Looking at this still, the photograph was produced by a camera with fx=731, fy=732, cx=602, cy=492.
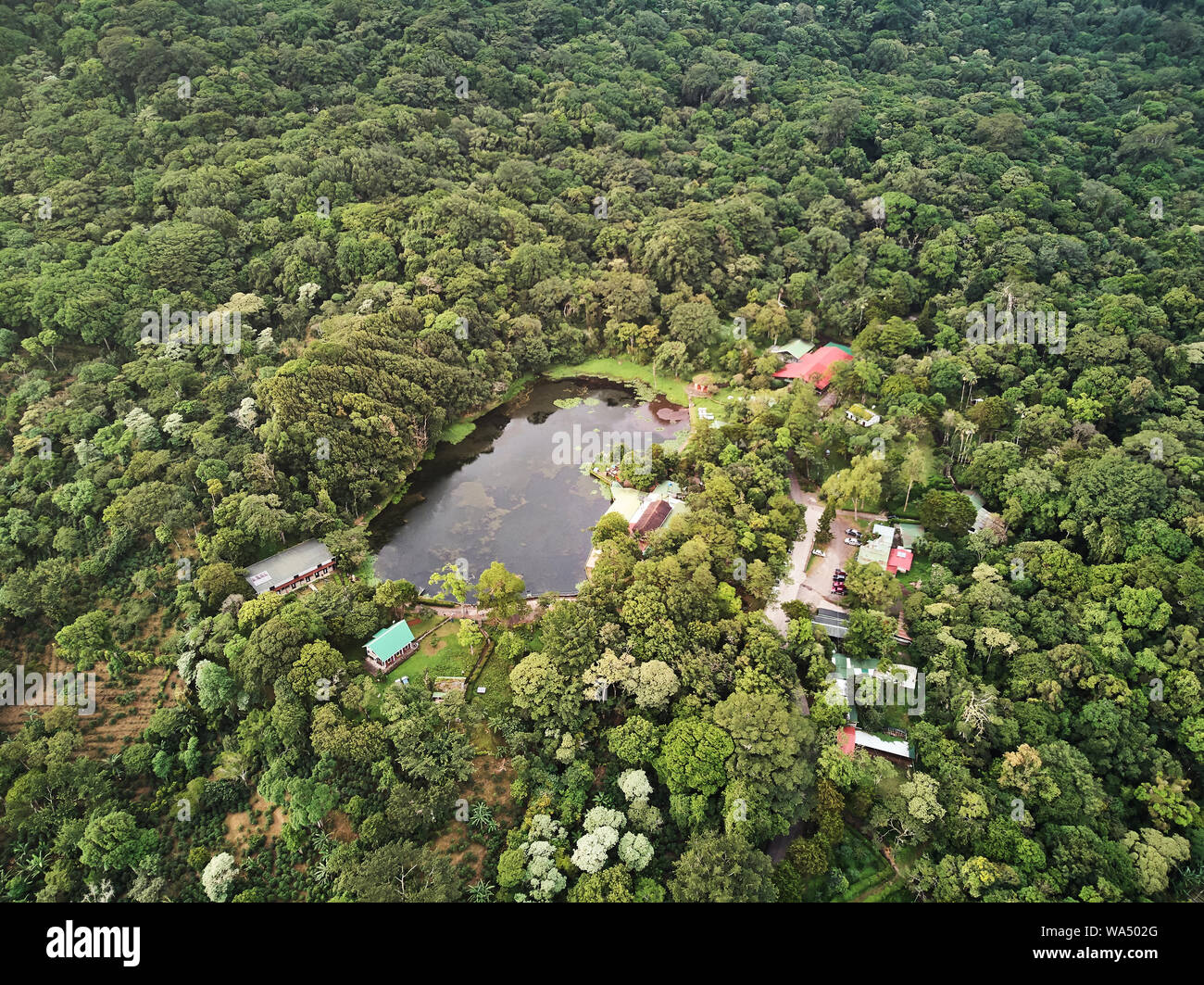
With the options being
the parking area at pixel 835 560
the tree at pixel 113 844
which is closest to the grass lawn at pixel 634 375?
the parking area at pixel 835 560

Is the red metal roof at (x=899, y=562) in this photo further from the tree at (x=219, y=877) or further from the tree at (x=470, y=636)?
the tree at (x=219, y=877)

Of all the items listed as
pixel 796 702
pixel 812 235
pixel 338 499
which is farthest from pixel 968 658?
pixel 812 235

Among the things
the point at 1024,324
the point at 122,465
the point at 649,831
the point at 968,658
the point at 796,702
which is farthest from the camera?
the point at 1024,324

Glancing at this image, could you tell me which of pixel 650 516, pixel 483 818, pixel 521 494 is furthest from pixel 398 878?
pixel 521 494

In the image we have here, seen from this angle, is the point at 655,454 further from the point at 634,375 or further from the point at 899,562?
the point at 899,562

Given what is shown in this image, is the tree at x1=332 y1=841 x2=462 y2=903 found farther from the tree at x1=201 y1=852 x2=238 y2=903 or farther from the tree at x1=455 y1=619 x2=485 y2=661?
the tree at x1=455 y1=619 x2=485 y2=661

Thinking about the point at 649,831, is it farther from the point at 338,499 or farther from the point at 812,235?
the point at 812,235
